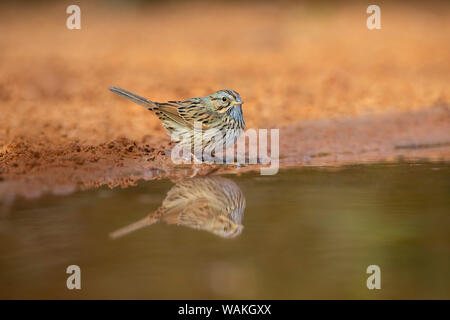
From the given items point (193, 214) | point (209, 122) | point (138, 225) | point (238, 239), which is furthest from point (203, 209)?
point (209, 122)

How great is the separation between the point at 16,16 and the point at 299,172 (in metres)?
15.1

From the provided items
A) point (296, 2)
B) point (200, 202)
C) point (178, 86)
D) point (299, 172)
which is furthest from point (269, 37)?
point (200, 202)

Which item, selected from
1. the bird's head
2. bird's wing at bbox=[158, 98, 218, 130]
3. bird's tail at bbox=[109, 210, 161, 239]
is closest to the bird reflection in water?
bird's tail at bbox=[109, 210, 161, 239]

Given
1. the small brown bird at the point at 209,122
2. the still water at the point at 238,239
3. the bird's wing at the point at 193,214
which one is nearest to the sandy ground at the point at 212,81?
the small brown bird at the point at 209,122

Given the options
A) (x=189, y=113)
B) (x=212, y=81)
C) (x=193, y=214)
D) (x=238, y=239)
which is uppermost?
(x=212, y=81)

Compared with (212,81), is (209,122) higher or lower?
lower

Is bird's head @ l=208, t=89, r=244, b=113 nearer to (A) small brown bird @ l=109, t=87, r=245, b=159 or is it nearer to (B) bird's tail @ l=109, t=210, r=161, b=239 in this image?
(A) small brown bird @ l=109, t=87, r=245, b=159

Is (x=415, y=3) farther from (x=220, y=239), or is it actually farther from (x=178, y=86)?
(x=220, y=239)

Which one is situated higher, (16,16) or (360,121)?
(16,16)

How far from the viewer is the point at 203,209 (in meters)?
5.26

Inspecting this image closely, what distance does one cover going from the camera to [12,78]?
451 inches

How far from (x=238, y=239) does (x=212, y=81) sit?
23.0 feet

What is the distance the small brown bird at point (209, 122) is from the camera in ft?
22.6

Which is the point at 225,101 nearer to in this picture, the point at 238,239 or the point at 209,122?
the point at 209,122
